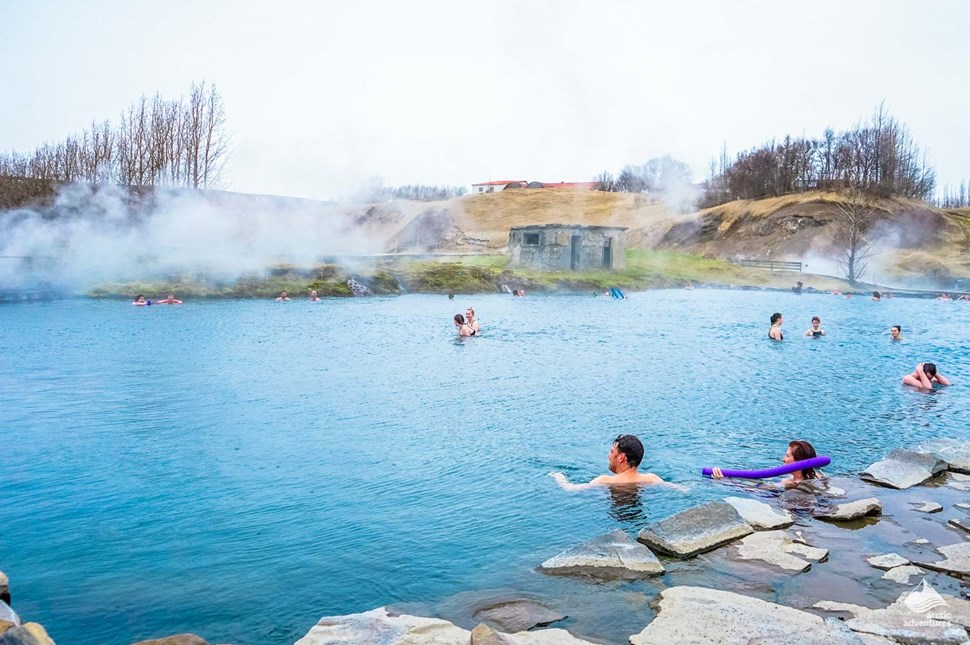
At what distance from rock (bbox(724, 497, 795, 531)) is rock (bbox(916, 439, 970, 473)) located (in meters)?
4.05

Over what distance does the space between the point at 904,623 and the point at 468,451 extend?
776 centimetres

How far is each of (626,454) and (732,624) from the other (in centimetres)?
470

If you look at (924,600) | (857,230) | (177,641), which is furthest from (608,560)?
(857,230)

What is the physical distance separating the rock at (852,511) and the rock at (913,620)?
2.41 meters

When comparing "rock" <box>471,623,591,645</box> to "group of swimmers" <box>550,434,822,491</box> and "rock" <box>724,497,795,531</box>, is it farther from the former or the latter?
"group of swimmers" <box>550,434,822,491</box>

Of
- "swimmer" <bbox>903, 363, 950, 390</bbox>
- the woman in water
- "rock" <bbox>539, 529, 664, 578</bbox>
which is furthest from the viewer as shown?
the woman in water

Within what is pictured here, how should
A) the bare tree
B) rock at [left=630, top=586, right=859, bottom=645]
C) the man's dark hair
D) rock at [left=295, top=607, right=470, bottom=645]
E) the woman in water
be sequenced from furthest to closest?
the bare tree
the woman in water
the man's dark hair
rock at [left=295, top=607, right=470, bottom=645]
rock at [left=630, top=586, right=859, bottom=645]

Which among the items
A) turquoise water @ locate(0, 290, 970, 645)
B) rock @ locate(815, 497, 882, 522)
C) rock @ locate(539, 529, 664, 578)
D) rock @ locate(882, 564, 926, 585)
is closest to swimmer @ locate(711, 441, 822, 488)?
turquoise water @ locate(0, 290, 970, 645)

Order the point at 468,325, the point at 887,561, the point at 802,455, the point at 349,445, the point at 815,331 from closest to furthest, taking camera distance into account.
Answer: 1. the point at 887,561
2. the point at 802,455
3. the point at 349,445
4. the point at 468,325
5. the point at 815,331

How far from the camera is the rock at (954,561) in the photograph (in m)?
7.23

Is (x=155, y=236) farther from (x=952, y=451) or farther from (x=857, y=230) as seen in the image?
(x=857, y=230)

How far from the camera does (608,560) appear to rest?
25.2ft

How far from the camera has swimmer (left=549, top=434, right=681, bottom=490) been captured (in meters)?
10.7

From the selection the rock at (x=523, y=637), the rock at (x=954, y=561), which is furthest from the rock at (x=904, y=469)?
the rock at (x=523, y=637)
